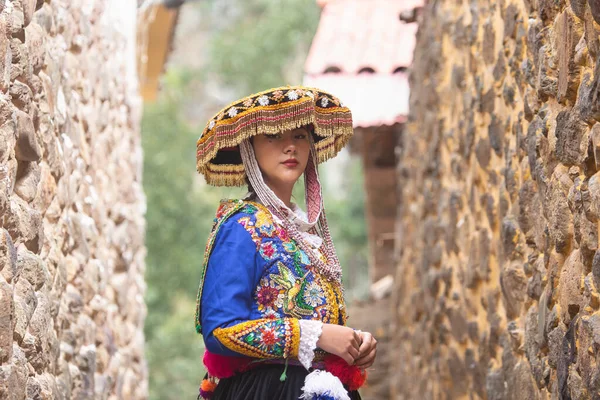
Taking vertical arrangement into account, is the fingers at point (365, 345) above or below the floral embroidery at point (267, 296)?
below

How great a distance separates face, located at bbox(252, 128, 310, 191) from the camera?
3.04m

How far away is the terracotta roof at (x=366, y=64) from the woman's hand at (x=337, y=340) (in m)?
4.28

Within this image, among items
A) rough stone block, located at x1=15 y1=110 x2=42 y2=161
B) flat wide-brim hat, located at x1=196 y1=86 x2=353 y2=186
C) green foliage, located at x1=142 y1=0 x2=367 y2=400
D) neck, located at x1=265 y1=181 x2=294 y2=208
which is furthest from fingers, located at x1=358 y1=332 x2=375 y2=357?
green foliage, located at x1=142 y1=0 x2=367 y2=400

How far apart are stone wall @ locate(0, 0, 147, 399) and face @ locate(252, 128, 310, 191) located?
2.45 ft

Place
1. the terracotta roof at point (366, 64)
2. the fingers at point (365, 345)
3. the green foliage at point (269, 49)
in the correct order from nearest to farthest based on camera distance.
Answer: the fingers at point (365, 345) → the terracotta roof at point (366, 64) → the green foliage at point (269, 49)

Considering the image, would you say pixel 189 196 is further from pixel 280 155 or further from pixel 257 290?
pixel 257 290

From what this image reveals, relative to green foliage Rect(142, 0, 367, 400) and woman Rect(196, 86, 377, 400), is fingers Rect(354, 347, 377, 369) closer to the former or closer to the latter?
woman Rect(196, 86, 377, 400)

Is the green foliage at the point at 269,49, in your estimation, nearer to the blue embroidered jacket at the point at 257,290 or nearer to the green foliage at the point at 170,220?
the green foliage at the point at 170,220

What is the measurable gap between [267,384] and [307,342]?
0.65ft

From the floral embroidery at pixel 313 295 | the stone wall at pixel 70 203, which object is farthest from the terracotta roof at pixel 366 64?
the floral embroidery at pixel 313 295

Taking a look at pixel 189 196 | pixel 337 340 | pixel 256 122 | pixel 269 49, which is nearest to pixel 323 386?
pixel 337 340

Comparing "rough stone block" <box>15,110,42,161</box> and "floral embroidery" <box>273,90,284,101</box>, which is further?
"rough stone block" <box>15,110,42,161</box>

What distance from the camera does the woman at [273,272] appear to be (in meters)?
2.77

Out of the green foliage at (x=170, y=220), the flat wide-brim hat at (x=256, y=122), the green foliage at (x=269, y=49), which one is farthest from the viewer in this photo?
the green foliage at (x=269, y=49)
